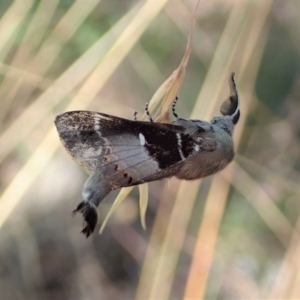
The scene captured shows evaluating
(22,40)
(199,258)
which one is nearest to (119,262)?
(199,258)

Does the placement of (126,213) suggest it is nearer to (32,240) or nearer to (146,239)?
(146,239)

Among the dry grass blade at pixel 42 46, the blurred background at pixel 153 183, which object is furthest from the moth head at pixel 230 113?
the dry grass blade at pixel 42 46

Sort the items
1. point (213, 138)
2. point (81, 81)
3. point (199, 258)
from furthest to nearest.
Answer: point (199, 258)
point (81, 81)
point (213, 138)

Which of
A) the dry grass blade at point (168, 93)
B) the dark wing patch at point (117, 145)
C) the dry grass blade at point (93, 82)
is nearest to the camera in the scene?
the dark wing patch at point (117, 145)

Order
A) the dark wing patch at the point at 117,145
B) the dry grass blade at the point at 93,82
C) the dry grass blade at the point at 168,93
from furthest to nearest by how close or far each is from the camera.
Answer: the dry grass blade at the point at 93,82 → the dry grass blade at the point at 168,93 → the dark wing patch at the point at 117,145

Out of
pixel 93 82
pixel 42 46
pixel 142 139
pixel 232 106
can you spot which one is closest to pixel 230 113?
pixel 232 106

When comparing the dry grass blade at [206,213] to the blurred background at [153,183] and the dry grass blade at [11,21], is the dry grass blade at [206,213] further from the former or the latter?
the dry grass blade at [11,21]
